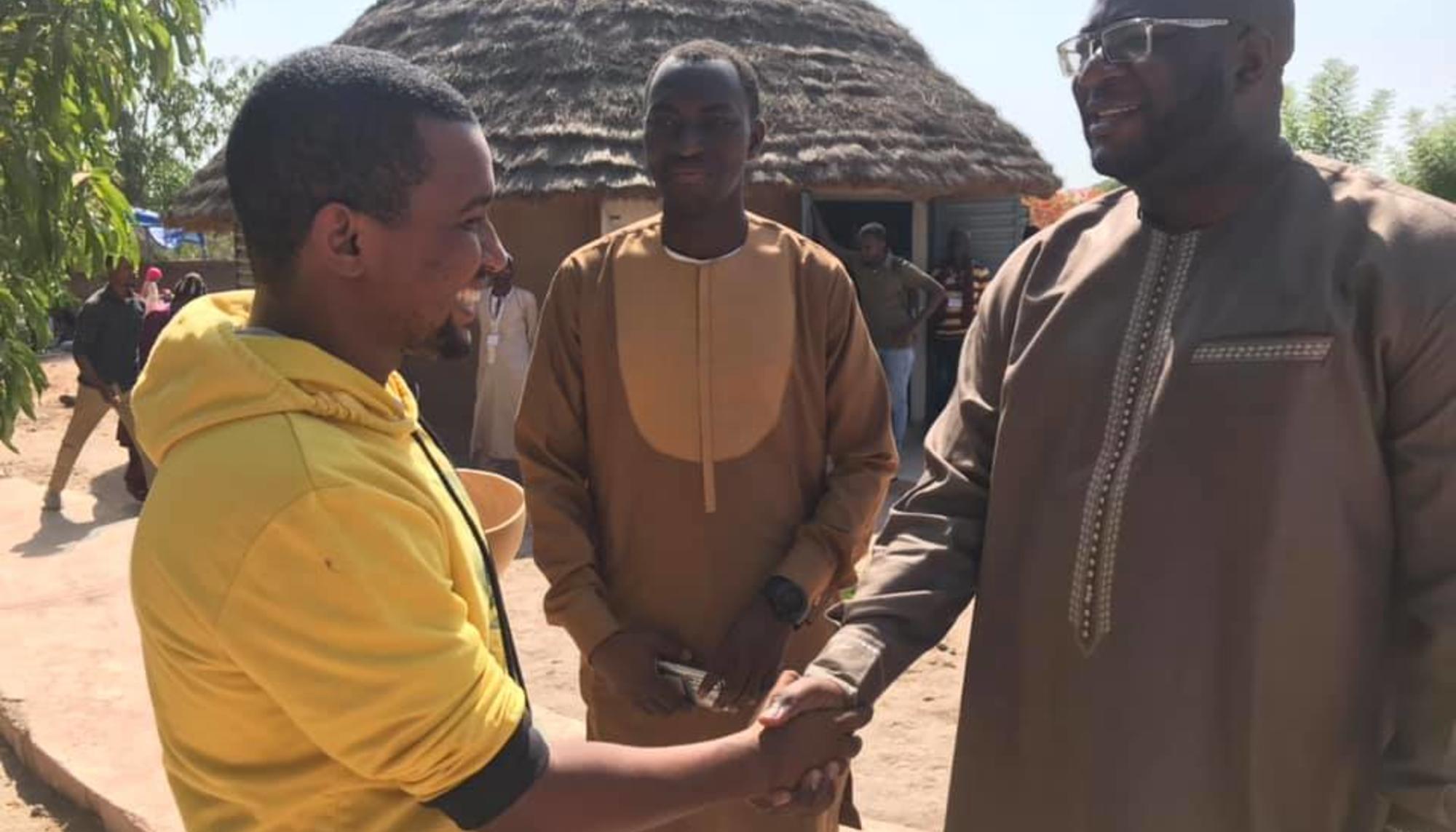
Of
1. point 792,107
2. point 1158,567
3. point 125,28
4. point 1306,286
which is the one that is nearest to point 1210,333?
point 1306,286

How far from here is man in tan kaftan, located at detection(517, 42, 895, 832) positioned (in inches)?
98.1

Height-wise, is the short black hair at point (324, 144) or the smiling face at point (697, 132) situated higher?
the short black hair at point (324, 144)

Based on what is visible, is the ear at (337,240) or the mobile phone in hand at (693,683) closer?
the ear at (337,240)

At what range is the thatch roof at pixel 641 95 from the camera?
9.98 meters

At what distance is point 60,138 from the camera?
2455 mm

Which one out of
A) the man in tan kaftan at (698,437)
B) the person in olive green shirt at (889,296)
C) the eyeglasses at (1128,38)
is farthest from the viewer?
the person in olive green shirt at (889,296)

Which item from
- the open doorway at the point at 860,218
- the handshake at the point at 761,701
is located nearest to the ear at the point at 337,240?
the handshake at the point at 761,701

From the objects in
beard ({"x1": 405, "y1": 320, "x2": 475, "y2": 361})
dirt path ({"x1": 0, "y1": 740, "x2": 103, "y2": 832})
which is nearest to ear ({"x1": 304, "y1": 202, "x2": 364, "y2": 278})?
beard ({"x1": 405, "y1": 320, "x2": 475, "y2": 361})

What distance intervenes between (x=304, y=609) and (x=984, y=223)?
1092 cm

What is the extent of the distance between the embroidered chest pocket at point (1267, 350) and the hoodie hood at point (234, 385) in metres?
1.08

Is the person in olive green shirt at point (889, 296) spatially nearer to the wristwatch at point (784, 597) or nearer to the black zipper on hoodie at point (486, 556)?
the wristwatch at point (784, 597)

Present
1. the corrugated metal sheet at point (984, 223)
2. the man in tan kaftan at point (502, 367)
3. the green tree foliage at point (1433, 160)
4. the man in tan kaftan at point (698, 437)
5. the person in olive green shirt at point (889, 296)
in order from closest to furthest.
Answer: the man in tan kaftan at point (698, 437)
the man in tan kaftan at point (502, 367)
the person in olive green shirt at point (889, 296)
the corrugated metal sheet at point (984, 223)
the green tree foliage at point (1433, 160)

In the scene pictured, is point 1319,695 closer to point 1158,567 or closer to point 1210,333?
point 1158,567

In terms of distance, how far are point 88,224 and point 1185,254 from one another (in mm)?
2156
